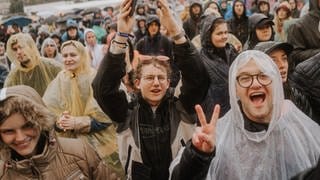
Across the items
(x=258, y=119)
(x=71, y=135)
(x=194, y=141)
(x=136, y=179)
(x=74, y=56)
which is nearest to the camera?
(x=194, y=141)

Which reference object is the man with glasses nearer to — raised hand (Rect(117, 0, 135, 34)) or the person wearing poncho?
raised hand (Rect(117, 0, 135, 34))

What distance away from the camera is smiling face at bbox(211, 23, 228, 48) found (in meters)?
4.18

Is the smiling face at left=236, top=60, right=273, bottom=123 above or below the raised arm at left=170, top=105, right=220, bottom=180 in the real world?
above

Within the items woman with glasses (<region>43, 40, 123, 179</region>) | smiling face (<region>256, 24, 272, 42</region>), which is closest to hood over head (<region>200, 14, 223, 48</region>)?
smiling face (<region>256, 24, 272, 42</region>)

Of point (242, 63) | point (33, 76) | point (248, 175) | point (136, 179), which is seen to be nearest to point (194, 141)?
point (248, 175)

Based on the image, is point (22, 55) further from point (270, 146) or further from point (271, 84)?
point (270, 146)

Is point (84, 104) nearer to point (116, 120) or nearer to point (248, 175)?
point (116, 120)

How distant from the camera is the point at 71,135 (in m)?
3.95

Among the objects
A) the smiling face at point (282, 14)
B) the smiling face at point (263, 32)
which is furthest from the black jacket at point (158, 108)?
the smiling face at point (282, 14)

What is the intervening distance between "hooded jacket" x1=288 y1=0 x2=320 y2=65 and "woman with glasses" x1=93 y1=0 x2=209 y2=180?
5.28 ft

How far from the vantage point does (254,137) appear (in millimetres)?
2273

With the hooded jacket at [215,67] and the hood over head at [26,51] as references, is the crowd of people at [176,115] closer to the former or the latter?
the hooded jacket at [215,67]

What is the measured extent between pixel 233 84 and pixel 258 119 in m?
0.21

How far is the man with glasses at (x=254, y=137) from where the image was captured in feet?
7.14
